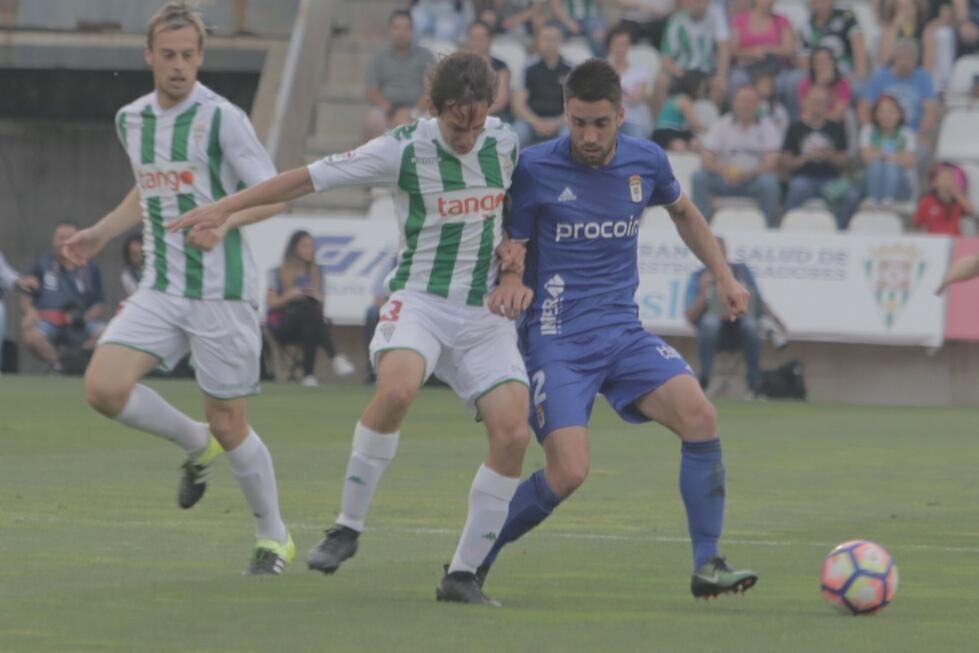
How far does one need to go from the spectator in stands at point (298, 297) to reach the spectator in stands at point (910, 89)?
5.50m

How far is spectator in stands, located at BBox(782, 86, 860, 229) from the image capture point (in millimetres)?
21516

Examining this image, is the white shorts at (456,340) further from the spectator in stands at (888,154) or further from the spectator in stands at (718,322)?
the spectator in stands at (888,154)

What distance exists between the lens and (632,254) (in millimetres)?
8227

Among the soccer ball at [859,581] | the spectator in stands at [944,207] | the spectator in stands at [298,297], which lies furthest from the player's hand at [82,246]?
the spectator in stands at [944,207]

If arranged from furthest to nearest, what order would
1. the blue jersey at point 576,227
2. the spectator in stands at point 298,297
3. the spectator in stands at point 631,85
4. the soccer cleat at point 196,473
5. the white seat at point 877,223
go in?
the spectator in stands at point 631,85
the spectator in stands at point 298,297
the white seat at point 877,223
the soccer cleat at point 196,473
the blue jersey at point 576,227

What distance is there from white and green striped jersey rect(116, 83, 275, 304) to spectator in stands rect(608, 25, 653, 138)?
1375 centimetres

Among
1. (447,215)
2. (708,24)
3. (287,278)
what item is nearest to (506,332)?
(447,215)

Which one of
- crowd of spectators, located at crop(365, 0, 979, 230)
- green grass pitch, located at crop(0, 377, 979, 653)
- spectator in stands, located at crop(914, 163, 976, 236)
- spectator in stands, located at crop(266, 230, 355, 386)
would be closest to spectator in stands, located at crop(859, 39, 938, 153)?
crowd of spectators, located at crop(365, 0, 979, 230)

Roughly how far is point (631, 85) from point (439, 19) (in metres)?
2.63

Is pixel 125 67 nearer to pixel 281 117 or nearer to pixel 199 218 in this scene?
pixel 281 117

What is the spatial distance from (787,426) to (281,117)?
8.37m

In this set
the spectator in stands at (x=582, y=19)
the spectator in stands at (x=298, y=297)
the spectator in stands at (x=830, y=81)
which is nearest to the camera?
the spectator in stands at (x=298, y=297)

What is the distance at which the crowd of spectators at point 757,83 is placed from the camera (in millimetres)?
21562

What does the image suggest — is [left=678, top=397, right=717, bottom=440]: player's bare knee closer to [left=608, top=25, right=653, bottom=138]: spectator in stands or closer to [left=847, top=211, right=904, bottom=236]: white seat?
[left=847, top=211, right=904, bottom=236]: white seat
